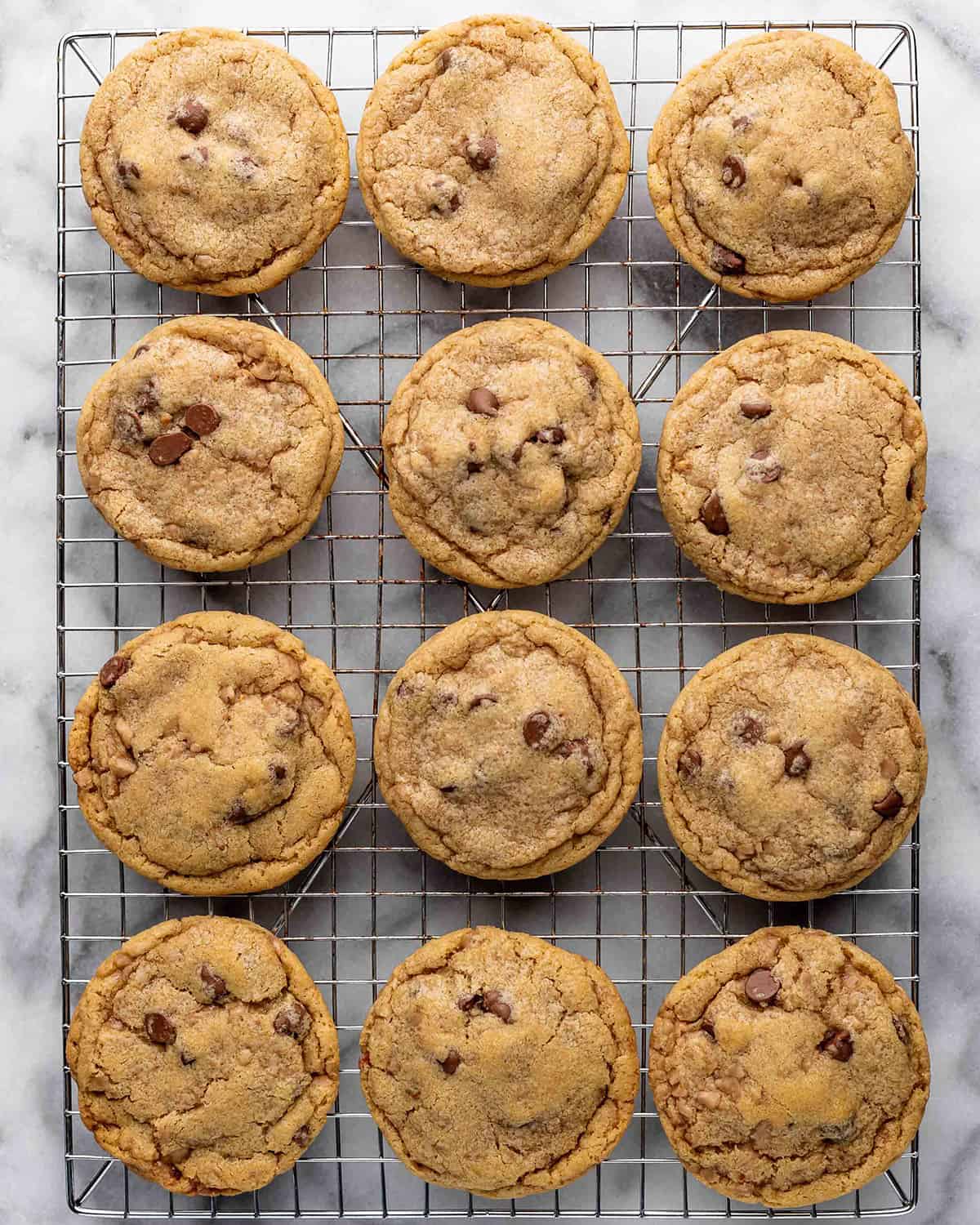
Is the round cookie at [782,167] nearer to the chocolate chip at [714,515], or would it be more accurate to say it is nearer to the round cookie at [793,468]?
the round cookie at [793,468]

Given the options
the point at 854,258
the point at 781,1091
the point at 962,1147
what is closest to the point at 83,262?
the point at 854,258

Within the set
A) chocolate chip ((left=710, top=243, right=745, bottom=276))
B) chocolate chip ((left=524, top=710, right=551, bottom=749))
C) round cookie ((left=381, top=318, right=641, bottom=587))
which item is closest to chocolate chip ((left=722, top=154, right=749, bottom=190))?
chocolate chip ((left=710, top=243, right=745, bottom=276))

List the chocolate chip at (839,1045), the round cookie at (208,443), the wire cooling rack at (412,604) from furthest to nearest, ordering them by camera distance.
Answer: the wire cooling rack at (412,604), the round cookie at (208,443), the chocolate chip at (839,1045)

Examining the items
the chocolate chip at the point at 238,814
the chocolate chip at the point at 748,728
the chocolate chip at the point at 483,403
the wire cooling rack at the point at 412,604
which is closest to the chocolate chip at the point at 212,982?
the wire cooling rack at the point at 412,604

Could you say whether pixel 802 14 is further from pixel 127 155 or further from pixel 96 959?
pixel 96 959

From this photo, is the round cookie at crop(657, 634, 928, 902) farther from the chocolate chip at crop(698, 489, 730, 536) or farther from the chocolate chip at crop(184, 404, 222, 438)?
the chocolate chip at crop(184, 404, 222, 438)

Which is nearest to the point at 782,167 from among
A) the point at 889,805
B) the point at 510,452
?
the point at 510,452
